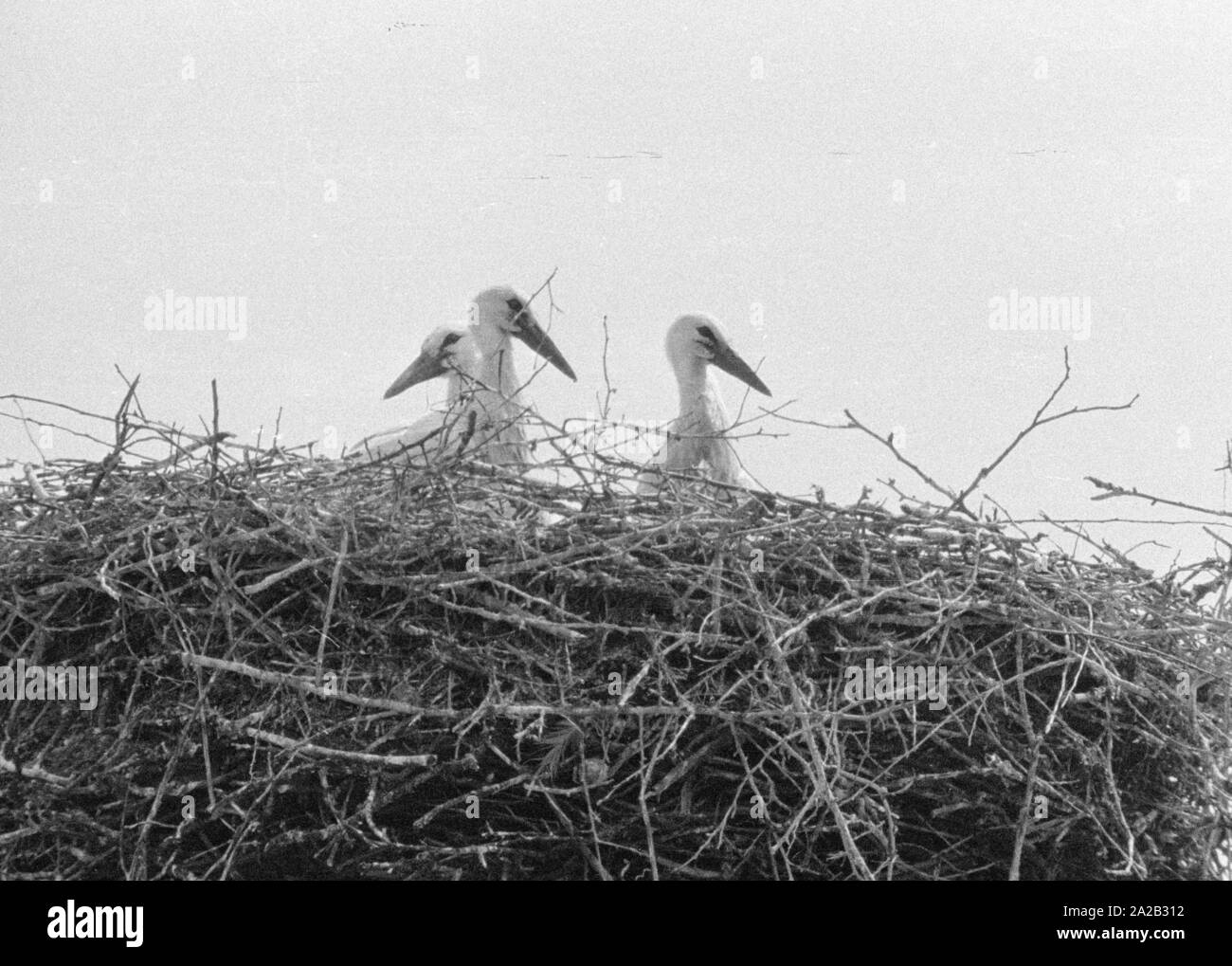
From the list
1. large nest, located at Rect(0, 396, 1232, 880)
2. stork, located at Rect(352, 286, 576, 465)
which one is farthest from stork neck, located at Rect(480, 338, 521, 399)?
large nest, located at Rect(0, 396, 1232, 880)

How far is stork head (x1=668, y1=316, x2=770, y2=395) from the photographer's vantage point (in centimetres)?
436

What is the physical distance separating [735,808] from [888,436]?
69 centimetres

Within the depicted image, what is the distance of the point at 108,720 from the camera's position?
97.0 inches

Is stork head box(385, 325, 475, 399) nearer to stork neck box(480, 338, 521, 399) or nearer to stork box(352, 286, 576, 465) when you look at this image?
stork box(352, 286, 576, 465)

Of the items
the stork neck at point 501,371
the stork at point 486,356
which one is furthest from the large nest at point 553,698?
the stork neck at point 501,371

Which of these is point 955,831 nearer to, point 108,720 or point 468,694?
point 468,694

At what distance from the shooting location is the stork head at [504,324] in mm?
4332

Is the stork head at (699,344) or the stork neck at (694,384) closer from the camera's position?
the stork neck at (694,384)

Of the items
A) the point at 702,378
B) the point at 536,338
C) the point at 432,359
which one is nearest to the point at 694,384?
the point at 702,378

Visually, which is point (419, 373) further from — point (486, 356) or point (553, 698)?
point (553, 698)

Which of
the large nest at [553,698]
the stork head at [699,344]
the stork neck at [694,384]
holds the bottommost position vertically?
the large nest at [553,698]

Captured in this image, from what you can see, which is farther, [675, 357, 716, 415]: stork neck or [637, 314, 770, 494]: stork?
[675, 357, 716, 415]: stork neck

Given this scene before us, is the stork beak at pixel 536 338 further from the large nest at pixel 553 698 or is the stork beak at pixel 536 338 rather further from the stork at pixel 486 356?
the large nest at pixel 553 698
